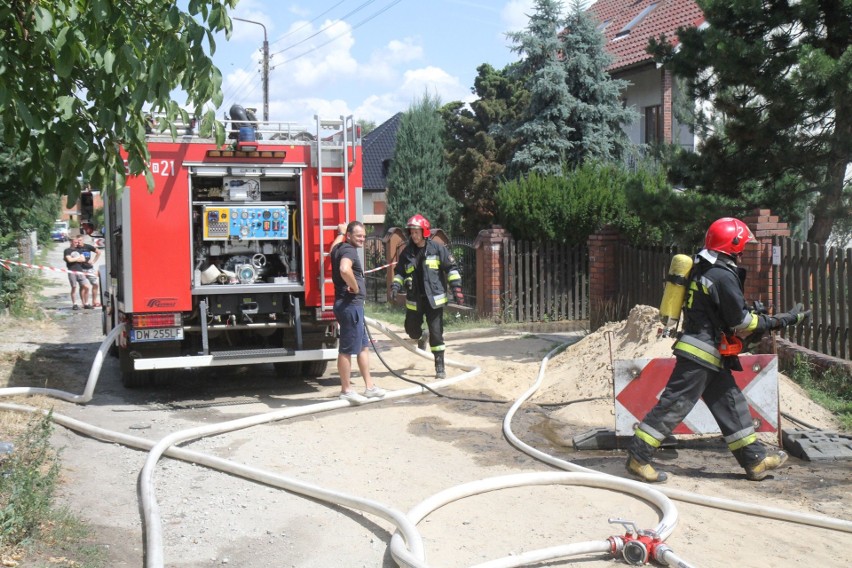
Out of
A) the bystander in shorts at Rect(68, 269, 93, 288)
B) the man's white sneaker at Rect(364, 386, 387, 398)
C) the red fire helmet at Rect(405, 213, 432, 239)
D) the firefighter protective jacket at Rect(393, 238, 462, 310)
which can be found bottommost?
the man's white sneaker at Rect(364, 386, 387, 398)

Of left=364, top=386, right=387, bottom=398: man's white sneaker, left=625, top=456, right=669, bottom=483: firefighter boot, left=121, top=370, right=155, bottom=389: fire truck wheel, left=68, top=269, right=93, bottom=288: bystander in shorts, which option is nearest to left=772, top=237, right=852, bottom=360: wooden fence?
left=625, top=456, right=669, bottom=483: firefighter boot

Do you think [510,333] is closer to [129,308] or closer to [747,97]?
[747,97]

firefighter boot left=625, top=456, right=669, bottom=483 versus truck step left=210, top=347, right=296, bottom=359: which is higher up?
truck step left=210, top=347, right=296, bottom=359

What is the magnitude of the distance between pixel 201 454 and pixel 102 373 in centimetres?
567

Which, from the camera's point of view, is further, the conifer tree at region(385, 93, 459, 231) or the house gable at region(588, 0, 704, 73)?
the conifer tree at region(385, 93, 459, 231)

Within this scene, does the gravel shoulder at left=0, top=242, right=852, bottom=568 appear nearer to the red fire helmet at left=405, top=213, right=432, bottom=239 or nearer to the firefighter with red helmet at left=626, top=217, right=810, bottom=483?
the firefighter with red helmet at left=626, top=217, right=810, bottom=483

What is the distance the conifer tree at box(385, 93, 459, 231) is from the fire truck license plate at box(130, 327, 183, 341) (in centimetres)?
1911

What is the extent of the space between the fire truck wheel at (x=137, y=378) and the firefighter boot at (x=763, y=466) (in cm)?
682

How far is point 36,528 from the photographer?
475 cm

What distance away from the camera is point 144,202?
923 cm

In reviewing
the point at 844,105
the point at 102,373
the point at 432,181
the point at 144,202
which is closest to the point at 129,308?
the point at 144,202

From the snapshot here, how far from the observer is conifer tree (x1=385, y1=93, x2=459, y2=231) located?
2833 cm

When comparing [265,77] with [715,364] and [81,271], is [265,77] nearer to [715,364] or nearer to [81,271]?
[81,271]

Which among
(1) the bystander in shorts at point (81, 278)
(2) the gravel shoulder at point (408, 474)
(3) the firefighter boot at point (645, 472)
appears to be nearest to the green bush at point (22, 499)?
(2) the gravel shoulder at point (408, 474)
